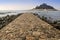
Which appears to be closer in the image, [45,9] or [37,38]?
[37,38]

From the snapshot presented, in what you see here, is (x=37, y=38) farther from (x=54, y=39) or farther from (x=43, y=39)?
(x=54, y=39)

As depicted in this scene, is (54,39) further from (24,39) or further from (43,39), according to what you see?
(24,39)

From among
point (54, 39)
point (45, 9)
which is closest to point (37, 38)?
point (54, 39)

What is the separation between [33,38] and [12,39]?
107 cm

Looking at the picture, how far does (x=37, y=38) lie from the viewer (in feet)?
24.0

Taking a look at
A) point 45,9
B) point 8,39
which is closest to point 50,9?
point 45,9

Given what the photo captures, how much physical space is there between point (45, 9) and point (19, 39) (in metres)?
159

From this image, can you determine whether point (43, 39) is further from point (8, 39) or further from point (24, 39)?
point (8, 39)

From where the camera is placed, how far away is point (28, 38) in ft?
23.7

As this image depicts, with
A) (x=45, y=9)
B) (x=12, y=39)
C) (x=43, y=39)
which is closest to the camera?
(x=43, y=39)

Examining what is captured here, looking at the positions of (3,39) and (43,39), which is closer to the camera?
(43,39)

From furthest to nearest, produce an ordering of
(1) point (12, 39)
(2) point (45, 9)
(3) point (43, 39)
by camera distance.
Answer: (2) point (45, 9) → (1) point (12, 39) → (3) point (43, 39)

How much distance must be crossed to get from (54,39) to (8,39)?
2.04m

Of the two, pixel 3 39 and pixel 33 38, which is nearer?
pixel 33 38
